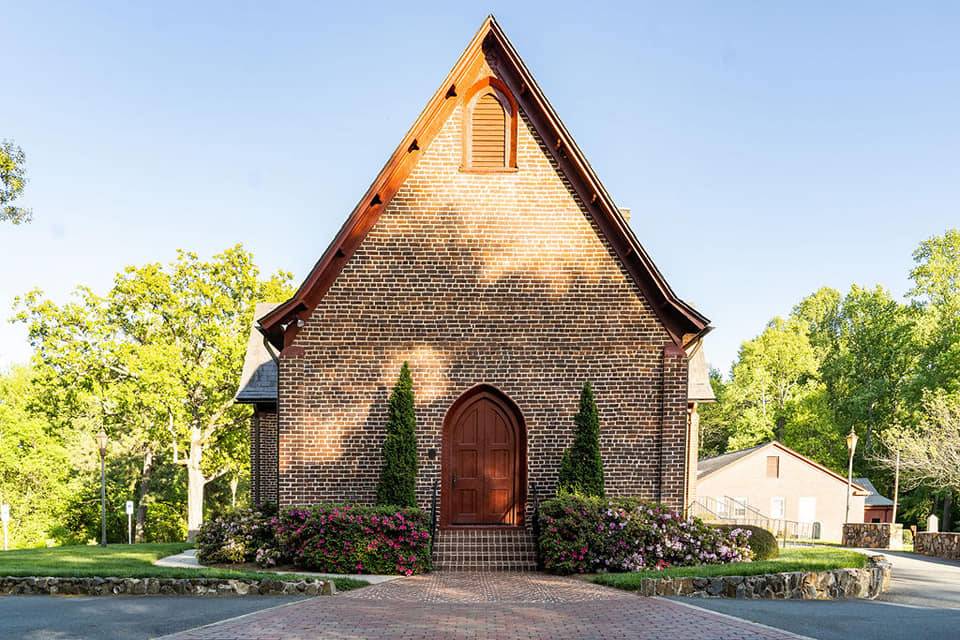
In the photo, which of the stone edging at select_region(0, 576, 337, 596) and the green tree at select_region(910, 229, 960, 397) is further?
the green tree at select_region(910, 229, 960, 397)

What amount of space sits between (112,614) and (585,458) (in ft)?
29.6

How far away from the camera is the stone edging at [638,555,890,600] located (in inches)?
472

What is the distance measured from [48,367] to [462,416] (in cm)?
2547

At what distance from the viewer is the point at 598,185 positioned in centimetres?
1593

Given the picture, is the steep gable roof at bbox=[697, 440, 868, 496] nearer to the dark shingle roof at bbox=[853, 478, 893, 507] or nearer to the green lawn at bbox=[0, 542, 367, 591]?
the dark shingle roof at bbox=[853, 478, 893, 507]

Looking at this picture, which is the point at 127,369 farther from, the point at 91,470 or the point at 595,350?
the point at 595,350

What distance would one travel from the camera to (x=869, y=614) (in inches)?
431

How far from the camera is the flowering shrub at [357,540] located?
13.7 m

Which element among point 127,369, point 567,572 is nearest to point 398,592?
point 567,572

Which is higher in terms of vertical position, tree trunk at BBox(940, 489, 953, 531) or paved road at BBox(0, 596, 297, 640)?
paved road at BBox(0, 596, 297, 640)

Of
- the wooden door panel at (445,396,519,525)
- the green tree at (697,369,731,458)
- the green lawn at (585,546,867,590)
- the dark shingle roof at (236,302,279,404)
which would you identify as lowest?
the green tree at (697,369,731,458)

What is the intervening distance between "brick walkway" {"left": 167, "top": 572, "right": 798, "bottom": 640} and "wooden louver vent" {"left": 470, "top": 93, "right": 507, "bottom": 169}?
8.85 meters

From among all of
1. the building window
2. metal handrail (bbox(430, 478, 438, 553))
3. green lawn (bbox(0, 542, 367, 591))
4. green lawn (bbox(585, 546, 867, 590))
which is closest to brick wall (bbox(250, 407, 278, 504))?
green lawn (bbox(0, 542, 367, 591))

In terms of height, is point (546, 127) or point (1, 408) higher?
point (546, 127)
